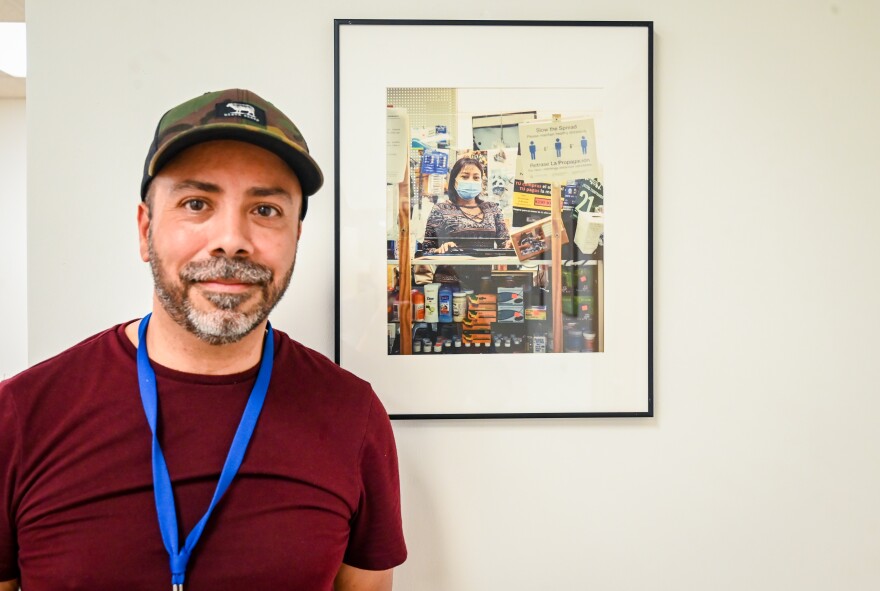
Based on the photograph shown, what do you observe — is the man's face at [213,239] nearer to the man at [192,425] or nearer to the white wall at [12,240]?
the man at [192,425]

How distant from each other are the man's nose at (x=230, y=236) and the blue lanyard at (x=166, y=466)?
219mm

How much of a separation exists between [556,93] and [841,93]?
678mm

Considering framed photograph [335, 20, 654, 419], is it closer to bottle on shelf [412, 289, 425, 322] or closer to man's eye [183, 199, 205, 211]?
bottle on shelf [412, 289, 425, 322]

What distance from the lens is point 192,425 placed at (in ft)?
2.97

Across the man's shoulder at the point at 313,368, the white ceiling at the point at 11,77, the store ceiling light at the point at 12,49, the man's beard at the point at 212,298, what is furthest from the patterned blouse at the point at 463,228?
the store ceiling light at the point at 12,49

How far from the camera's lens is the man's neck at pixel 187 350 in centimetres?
93

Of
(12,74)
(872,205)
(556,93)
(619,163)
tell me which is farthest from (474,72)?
(12,74)

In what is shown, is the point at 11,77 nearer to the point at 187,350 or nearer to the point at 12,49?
the point at 12,49

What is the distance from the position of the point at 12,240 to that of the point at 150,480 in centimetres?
291

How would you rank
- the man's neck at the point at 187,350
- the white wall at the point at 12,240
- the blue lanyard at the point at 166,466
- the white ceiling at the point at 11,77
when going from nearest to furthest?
the blue lanyard at the point at 166,466 → the man's neck at the point at 187,350 → the white ceiling at the point at 11,77 → the white wall at the point at 12,240

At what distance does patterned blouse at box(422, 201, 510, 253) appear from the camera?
1231 mm

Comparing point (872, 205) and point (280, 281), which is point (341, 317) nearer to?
point (280, 281)

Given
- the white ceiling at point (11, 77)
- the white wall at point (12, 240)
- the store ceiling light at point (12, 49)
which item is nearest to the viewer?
the white ceiling at point (11, 77)

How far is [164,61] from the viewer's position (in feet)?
3.96
